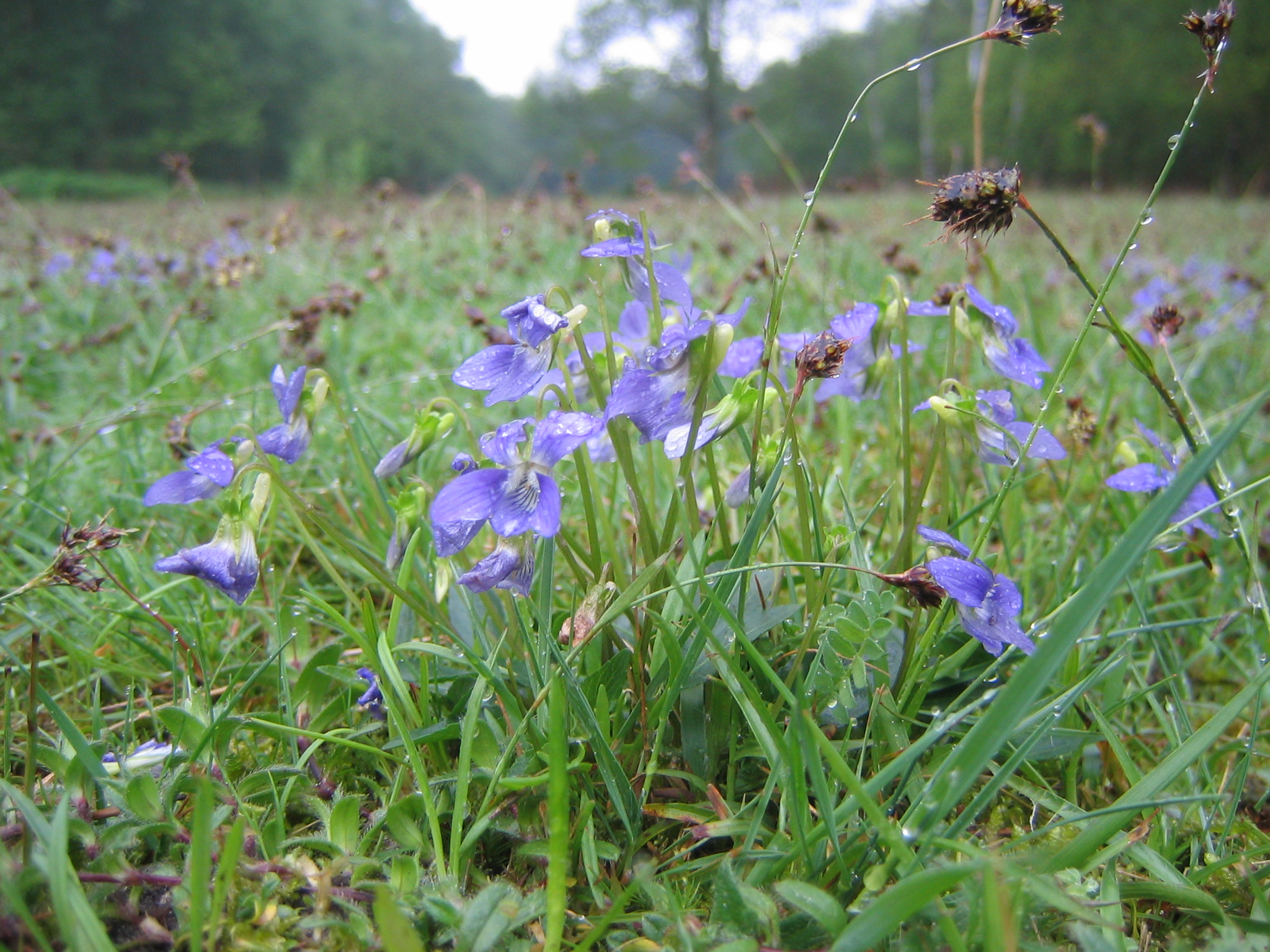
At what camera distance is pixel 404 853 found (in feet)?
3.16

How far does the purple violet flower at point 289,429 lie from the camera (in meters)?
1.08

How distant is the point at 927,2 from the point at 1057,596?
28951mm

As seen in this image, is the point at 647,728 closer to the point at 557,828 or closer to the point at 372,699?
the point at 557,828

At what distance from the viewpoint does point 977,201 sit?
2.78ft

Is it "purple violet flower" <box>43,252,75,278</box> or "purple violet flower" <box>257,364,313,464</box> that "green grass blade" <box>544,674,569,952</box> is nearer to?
"purple violet flower" <box>257,364,313,464</box>

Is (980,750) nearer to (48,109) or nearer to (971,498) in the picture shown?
(971,498)

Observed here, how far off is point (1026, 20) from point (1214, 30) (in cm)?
21

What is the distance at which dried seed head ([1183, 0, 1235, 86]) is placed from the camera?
2.84 ft

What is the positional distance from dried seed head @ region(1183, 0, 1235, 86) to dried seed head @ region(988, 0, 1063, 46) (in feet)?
0.50

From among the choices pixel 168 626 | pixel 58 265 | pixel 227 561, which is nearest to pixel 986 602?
pixel 227 561

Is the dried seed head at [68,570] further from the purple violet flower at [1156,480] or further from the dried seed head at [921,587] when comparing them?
the purple violet flower at [1156,480]

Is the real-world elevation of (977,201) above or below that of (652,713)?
above

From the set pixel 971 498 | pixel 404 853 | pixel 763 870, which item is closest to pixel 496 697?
pixel 404 853

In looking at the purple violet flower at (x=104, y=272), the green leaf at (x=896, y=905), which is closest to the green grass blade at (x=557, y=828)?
the green leaf at (x=896, y=905)
